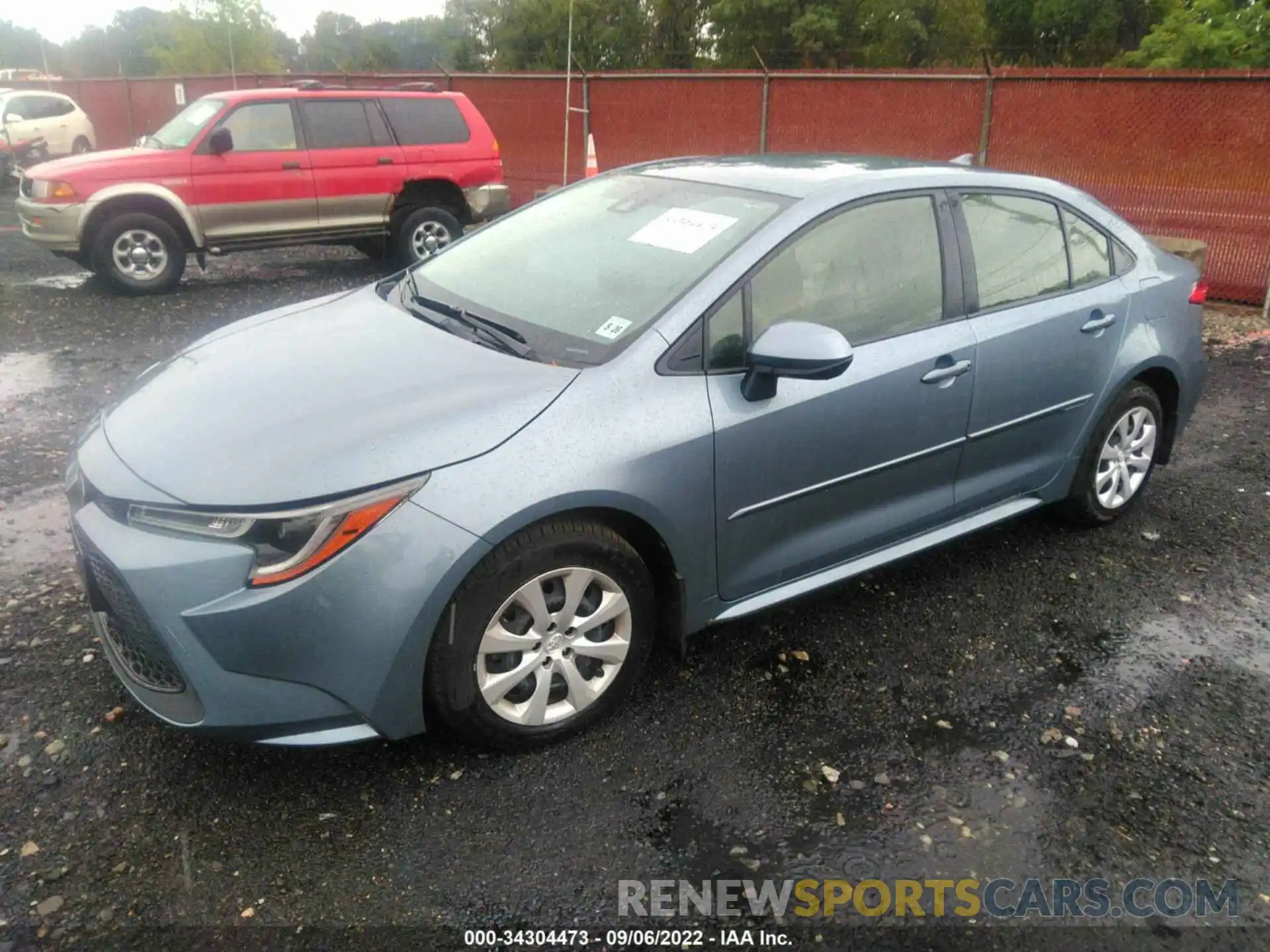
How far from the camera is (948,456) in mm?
3602

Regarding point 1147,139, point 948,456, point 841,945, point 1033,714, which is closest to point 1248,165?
point 1147,139

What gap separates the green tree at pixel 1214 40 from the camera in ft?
88.2

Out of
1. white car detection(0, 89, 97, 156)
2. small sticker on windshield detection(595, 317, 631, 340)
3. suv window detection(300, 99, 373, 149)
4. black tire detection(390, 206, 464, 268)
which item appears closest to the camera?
small sticker on windshield detection(595, 317, 631, 340)

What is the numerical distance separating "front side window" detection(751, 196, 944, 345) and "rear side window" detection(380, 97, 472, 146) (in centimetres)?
763

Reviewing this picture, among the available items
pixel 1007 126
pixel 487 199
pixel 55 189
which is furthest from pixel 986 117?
pixel 55 189

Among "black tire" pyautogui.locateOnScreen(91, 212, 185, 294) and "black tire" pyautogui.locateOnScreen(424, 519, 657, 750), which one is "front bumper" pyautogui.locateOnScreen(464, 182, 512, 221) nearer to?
"black tire" pyautogui.locateOnScreen(91, 212, 185, 294)

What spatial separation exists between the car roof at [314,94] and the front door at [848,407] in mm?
7734

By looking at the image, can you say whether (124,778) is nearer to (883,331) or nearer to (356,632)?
(356,632)

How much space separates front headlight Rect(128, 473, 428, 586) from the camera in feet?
8.04

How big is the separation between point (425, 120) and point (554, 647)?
8571mm

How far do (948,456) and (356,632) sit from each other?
85.4 inches

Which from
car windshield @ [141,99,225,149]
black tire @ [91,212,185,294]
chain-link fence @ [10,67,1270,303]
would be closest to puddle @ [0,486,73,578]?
black tire @ [91,212,185,294]

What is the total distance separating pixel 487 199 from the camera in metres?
10.4

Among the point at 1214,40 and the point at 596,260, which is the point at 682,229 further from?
the point at 1214,40
